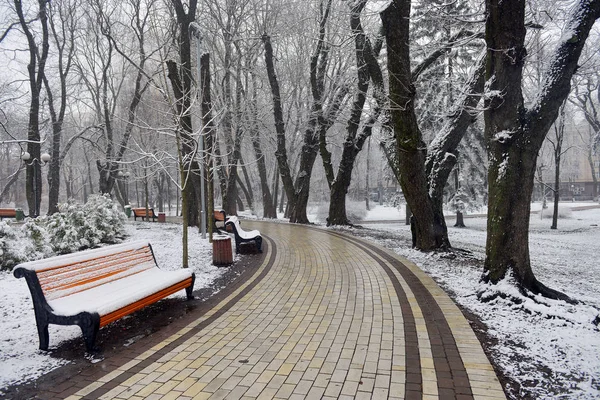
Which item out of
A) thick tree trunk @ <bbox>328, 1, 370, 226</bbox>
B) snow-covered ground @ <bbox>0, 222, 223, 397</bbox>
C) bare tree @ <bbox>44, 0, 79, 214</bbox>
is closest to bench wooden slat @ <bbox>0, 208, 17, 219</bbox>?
bare tree @ <bbox>44, 0, 79, 214</bbox>

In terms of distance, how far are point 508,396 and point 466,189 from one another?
22.2 metres

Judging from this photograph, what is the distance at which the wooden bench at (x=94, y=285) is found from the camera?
156 inches

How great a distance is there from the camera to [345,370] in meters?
3.47

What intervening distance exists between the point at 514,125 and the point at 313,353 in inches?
173

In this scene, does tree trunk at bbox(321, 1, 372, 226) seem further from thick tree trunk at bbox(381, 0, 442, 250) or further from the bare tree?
the bare tree

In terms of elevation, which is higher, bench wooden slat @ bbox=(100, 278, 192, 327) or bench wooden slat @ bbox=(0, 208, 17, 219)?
bench wooden slat @ bbox=(0, 208, 17, 219)

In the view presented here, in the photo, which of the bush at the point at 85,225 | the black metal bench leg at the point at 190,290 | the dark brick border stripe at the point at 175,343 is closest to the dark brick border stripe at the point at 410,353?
the dark brick border stripe at the point at 175,343

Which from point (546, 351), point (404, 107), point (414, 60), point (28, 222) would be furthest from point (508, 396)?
point (414, 60)

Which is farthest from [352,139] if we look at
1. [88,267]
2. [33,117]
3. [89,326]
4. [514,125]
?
[33,117]

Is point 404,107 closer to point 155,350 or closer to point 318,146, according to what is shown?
point 155,350

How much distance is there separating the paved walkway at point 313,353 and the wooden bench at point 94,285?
0.49m

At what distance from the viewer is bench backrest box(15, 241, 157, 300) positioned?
163 inches

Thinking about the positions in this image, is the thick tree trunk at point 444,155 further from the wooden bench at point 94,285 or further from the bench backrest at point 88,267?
the bench backrest at point 88,267

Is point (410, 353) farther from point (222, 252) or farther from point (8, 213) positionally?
point (8, 213)
